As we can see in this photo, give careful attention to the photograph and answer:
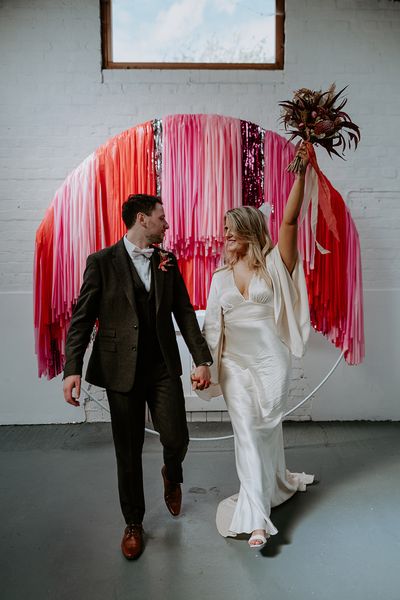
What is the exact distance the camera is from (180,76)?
352cm

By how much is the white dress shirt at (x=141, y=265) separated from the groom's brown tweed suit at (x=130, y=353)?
0.08ft

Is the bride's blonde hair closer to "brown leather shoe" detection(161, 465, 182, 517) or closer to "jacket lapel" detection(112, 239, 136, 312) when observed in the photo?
"jacket lapel" detection(112, 239, 136, 312)

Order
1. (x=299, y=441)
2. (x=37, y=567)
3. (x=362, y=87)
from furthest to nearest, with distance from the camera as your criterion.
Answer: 1. (x=362, y=87)
2. (x=299, y=441)
3. (x=37, y=567)

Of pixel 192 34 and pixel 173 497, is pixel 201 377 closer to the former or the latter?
pixel 173 497

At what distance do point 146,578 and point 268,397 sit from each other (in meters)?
0.83

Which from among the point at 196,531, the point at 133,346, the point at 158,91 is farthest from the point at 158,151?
the point at 196,531

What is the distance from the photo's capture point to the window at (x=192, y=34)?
11.6 feet

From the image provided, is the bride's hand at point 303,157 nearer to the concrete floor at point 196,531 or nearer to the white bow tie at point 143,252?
the white bow tie at point 143,252

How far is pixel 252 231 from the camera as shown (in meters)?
2.22

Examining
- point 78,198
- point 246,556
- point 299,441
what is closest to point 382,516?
point 246,556

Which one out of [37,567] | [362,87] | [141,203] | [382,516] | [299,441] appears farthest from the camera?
[362,87]

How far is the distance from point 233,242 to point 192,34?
2.08m

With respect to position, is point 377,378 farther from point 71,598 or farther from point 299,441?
point 71,598

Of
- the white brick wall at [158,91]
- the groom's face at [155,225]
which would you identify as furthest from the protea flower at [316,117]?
the white brick wall at [158,91]
